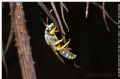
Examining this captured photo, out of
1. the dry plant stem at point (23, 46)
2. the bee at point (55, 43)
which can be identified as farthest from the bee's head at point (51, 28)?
the dry plant stem at point (23, 46)


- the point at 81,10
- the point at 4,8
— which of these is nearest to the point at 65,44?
the point at 81,10

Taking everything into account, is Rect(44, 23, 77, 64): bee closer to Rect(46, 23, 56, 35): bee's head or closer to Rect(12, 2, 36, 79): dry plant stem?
Rect(46, 23, 56, 35): bee's head

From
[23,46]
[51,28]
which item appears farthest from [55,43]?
[23,46]

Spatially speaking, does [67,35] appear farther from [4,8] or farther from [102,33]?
[4,8]

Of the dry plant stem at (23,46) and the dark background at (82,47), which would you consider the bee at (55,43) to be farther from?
the dry plant stem at (23,46)

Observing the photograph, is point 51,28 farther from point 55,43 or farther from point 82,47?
point 82,47
